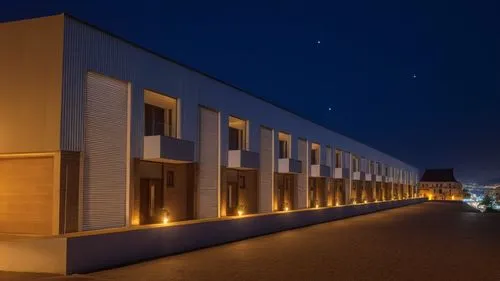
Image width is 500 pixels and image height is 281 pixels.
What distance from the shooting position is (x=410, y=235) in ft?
87.7

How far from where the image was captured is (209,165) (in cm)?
2561

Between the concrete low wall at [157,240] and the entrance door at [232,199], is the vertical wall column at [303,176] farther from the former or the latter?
the entrance door at [232,199]

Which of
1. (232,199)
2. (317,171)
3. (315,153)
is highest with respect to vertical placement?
(315,153)

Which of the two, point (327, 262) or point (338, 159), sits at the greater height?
point (338, 159)

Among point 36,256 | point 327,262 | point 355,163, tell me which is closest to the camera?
point 36,256

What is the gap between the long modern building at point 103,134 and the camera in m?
16.9

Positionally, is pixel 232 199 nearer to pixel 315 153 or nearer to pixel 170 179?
pixel 170 179

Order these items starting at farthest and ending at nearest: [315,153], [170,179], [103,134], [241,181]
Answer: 1. [315,153]
2. [241,181]
3. [170,179]
4. [103,134]

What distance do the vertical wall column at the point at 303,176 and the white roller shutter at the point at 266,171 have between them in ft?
16.8

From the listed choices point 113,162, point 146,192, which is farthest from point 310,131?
point 113,162

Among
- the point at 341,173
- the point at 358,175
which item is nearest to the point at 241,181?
the point at 341,173

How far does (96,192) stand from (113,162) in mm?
1405

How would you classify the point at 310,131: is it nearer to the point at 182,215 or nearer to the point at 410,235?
the point at 410,235

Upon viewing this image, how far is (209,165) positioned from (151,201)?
14.0ft
